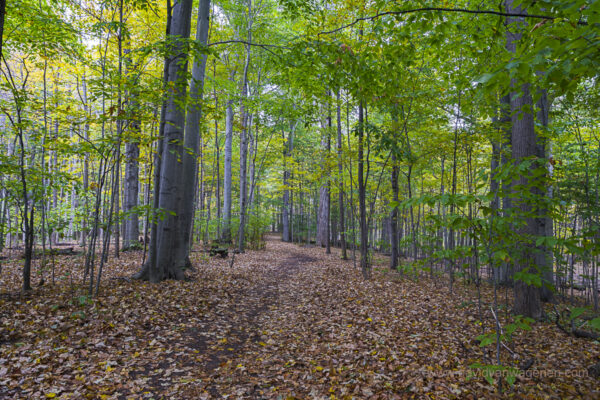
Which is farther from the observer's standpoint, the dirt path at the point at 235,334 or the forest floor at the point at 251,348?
the dirt path at the point at 235,334

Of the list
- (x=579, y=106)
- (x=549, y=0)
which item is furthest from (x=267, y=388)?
(x=579, y=106)

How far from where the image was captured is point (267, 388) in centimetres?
335

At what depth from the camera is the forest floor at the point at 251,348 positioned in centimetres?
312

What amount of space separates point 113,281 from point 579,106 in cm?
1173

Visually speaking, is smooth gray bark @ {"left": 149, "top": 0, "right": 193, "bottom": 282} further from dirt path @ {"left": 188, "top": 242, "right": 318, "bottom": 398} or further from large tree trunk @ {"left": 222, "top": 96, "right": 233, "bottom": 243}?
large tree trunk @ {"left": 222, "top": 96, "right": 233, "bottom": 243}

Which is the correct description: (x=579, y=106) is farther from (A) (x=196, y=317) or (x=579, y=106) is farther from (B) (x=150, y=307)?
(B) (x=150, y=307)

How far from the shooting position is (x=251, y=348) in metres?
4.45

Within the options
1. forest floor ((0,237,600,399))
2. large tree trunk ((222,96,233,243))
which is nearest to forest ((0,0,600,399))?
forest floor ((0,237,600,399))

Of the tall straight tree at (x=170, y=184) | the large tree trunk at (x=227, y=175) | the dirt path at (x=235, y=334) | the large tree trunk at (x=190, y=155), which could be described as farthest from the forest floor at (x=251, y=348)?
the large tree trunk at (x=227, y=175)

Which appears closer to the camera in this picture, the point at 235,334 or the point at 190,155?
the point at 235,334

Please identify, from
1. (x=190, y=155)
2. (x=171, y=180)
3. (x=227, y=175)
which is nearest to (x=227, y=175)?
(x=227, y=175)

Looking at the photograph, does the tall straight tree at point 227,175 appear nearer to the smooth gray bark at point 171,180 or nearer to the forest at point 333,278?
the forest at point 333,278

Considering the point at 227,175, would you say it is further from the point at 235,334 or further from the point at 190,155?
the point at 235,334

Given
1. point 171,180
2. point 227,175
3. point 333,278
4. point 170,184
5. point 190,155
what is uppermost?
point 227,175
